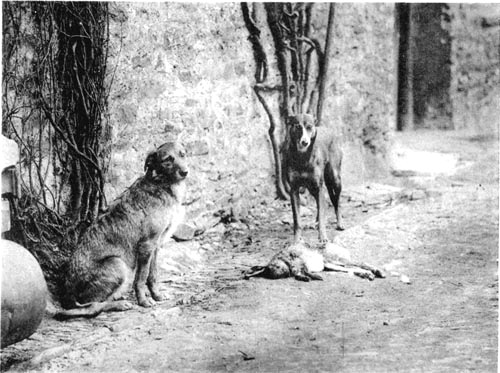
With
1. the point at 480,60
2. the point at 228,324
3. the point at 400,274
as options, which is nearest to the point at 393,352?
the point at 228,324

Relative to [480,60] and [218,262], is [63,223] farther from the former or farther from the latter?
[480,60]

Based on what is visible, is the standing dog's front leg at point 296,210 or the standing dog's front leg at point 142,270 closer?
the standing dog's front leg at point 142,270

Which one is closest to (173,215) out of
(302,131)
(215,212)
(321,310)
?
(321,310)

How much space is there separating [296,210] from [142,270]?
67.6 inches

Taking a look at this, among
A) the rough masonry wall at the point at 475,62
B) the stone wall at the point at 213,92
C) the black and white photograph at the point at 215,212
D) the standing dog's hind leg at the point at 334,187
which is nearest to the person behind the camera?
the black and white photograph at the point at 215,212

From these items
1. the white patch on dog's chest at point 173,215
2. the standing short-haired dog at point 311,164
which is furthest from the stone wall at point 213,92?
the standing short-haired dog at point 311,164

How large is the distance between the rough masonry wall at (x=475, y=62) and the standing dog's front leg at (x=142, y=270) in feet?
27.2

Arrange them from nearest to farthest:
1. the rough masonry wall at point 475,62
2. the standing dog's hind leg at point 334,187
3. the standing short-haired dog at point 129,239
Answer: the standing short-haired dog at point 129,239, the standing dog's hind leg at point 334,187, the rough masonry wall at point 475,62

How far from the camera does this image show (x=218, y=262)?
6.09 meters

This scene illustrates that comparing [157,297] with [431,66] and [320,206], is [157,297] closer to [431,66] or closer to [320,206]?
[320,206]

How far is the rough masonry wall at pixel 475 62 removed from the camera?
1216cm

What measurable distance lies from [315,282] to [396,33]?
784 cm

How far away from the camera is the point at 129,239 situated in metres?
5.00

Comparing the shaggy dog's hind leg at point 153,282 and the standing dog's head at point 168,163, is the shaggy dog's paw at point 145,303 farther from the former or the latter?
the standing dog's head at point 168,163
